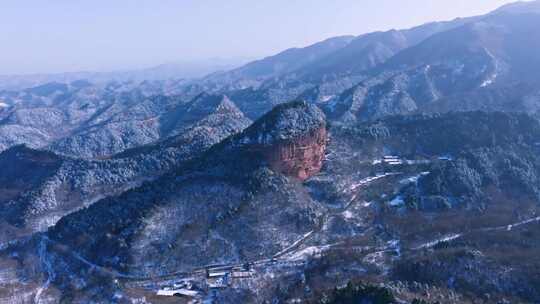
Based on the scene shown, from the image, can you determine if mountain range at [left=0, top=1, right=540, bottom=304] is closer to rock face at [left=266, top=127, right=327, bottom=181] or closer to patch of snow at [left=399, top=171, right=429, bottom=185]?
patch of snow at [left=399, top=171, right=429, bottom=185]

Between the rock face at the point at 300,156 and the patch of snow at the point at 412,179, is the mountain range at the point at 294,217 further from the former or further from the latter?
the rock face at the point at 300,156

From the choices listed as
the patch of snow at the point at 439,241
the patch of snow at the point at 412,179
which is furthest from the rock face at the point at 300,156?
the patch of snow at the point at 439,241

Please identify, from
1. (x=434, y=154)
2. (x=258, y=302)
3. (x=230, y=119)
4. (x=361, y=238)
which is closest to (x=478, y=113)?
(x=434, y=154)

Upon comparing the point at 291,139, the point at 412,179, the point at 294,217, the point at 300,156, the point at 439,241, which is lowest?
the point at 439,241

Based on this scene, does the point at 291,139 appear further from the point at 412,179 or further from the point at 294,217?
the point at 412,179

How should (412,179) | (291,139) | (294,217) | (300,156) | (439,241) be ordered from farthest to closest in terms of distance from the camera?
1. (412,179)
2. (300,156)
3. (291,139)
4. (294,217)
5. (439,241)

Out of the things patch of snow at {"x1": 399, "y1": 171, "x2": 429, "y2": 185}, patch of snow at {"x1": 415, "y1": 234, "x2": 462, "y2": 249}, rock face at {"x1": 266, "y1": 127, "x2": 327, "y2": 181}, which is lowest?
patch of snow at {"x1": 415, "y1": 234, "x2": 462, "y2": 249}

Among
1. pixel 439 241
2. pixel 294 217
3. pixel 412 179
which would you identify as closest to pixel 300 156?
pixel 294 217

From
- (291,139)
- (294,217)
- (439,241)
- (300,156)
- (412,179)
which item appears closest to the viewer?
(439,241)

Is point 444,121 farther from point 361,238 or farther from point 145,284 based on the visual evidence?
point 145,284

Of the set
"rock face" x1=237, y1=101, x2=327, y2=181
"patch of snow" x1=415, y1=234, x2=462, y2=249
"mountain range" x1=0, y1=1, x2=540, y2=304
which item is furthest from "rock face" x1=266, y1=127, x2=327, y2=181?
"patch of snow" x1=415, y1=234, x2=462, y2=249
